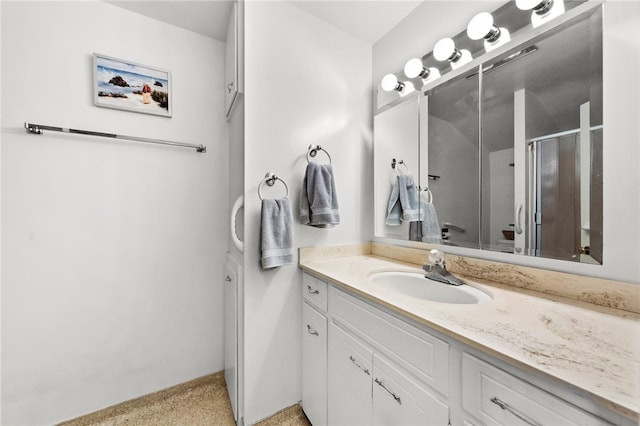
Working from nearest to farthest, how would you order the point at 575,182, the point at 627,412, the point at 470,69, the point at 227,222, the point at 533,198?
the point at 627,412
the point at 575,182
the point at 533,198
the point at 470,69
the point at 227,222

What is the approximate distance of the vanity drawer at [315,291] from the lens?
1.19 metres

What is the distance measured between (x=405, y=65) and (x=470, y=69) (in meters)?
0.40

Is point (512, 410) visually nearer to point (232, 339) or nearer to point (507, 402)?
point (507, 402)

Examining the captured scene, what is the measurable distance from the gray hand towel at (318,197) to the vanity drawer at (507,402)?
0.85m

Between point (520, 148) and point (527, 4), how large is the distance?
0.54 meters

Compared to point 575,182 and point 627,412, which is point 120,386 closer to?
point 627,412

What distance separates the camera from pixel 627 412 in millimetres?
377

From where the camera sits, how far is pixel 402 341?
0.78 metres

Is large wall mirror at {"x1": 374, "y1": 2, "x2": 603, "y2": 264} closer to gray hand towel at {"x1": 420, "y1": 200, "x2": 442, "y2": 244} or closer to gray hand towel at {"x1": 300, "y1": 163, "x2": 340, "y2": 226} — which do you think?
gray hand towel at {"x1": 420, "y1": 200, "x2": 442, "y2": 244}

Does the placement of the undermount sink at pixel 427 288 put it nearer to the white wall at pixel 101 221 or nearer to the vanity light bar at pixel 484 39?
the vanity light bar at pixel 484 39

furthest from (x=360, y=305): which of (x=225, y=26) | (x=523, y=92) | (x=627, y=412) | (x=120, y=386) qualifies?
(x=225, y=26)

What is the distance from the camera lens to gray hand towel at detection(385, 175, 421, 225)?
1472 mm

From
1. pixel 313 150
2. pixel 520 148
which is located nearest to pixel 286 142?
pixel 313 150

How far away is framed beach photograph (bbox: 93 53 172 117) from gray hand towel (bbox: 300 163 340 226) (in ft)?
3.29
